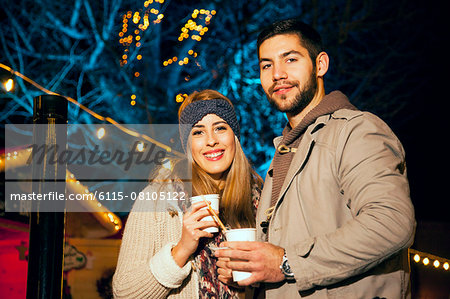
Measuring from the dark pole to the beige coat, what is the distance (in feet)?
3.87

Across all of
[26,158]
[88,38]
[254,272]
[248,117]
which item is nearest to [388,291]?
[254,272]

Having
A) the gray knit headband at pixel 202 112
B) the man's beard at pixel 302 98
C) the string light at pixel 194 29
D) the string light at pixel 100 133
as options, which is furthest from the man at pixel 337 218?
the string light at pixel 100 133

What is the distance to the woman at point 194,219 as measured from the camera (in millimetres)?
2652

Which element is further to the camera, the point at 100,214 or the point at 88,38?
the point at 88,38

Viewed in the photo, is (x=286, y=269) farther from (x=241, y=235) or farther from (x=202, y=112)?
(x=202, y=112)

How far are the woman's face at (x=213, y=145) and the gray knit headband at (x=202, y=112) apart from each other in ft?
0.12

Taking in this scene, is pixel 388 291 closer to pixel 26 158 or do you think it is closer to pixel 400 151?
pixel 400 151

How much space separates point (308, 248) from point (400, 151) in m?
Answer: 0.65

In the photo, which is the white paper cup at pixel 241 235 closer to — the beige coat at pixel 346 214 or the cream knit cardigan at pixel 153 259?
the beige coat at pixel 346 214

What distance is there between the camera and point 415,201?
5.89 meters

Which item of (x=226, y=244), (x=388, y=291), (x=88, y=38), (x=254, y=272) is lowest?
(x=388, y=291)

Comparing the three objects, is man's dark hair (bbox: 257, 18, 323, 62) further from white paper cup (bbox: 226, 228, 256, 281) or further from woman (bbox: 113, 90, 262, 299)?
white paper cup (bbox: 226, 228, 256, 281)

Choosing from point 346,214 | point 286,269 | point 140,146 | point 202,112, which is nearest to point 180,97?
point 140,146

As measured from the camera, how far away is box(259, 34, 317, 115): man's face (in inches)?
96.1
